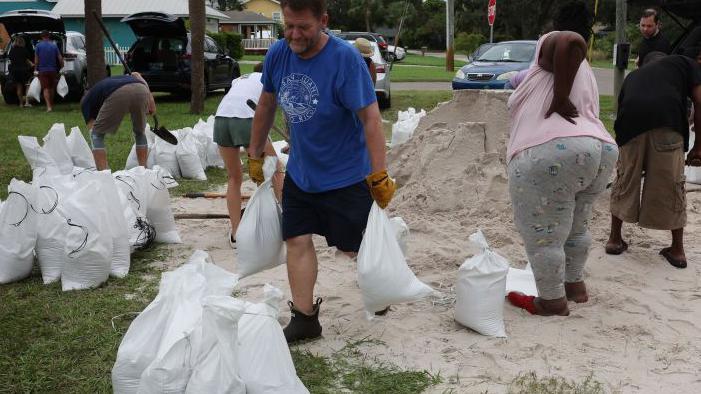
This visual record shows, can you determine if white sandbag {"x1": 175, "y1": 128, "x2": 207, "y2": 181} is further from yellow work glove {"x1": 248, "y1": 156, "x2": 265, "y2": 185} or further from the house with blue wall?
the house with blue wall

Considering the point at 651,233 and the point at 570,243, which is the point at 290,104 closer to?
the point at 570,243

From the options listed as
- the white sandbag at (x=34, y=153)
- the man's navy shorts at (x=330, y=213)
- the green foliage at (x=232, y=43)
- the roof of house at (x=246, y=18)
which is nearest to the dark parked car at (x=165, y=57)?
the white sandbag at (x=34, y=153)

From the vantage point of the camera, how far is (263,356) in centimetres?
273

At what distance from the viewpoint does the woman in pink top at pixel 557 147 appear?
3.43m

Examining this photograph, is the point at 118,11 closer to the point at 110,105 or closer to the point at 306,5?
the point at 110,105

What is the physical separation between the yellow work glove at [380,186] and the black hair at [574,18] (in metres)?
1.17

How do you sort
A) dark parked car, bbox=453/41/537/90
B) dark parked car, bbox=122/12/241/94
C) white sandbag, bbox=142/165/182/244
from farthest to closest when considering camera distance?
dark parked car, bbox=122/12/241/94 < dark parked car, bbox=453/41/537/90 < white sandbag, bbox=142/165/182/244

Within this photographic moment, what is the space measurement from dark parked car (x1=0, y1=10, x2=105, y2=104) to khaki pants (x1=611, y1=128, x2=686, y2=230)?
13.8 m

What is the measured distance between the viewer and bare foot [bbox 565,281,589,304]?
13.4 feet

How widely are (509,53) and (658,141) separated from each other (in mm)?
10924

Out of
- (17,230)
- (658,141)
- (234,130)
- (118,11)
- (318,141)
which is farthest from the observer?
(118,11)

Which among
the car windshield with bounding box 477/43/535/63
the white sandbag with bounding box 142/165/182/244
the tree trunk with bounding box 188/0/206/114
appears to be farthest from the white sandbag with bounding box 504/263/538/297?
the car windshield with bounding box 477/43/535/63

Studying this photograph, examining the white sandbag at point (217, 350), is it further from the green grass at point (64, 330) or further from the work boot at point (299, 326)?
the work boot at point (299, 326)

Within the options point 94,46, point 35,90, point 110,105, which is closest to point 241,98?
point 110,105
